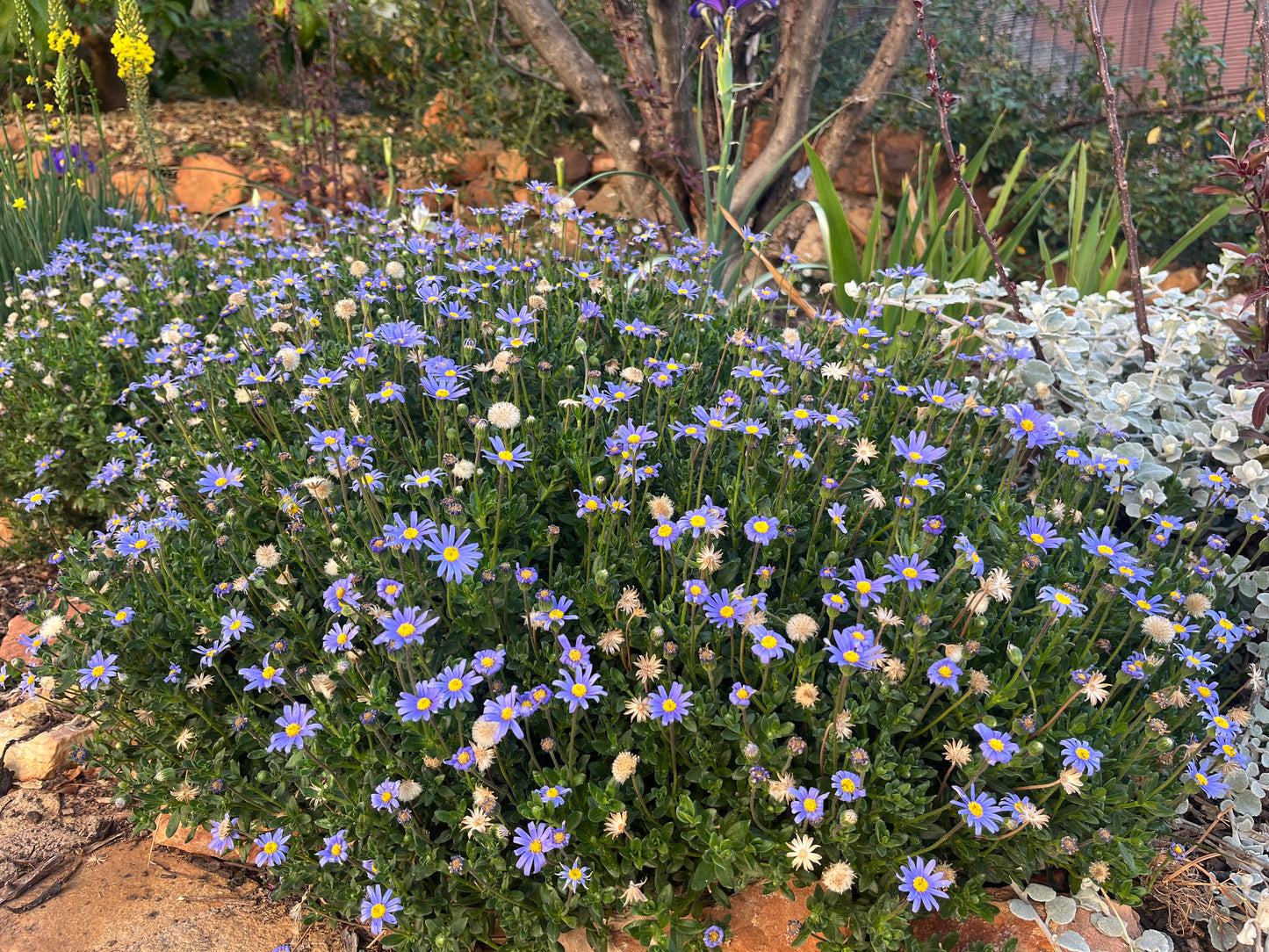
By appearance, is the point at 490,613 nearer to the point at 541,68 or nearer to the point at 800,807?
the point at 800,807

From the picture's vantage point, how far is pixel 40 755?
2.33m

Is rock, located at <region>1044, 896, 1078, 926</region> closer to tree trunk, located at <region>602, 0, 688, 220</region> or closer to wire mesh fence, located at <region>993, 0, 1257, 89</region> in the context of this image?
tree trunk, located at <region>602, 0, 688, 220</region>

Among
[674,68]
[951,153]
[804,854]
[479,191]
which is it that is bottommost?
[804,854]

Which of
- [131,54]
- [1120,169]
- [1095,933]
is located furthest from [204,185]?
[1095,933]

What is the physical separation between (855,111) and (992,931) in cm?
428

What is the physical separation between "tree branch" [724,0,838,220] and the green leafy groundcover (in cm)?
265

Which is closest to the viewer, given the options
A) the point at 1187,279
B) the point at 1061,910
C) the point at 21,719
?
the point at 1061,910

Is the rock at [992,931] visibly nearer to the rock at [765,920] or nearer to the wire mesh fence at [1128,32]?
the rock at [765,920]

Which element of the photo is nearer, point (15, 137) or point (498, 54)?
point (498, 54)

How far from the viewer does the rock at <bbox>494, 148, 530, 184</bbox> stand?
6.70 meters

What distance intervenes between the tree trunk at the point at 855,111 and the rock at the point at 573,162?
2280 millimetres

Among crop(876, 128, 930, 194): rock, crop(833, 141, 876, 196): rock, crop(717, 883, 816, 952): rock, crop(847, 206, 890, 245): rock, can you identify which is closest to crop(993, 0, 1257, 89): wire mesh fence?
crop(876, 128, 930, 194): rock

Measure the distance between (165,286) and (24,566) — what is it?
3.98 ft

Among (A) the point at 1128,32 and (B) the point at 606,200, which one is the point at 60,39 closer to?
(B) the point at 606,200
